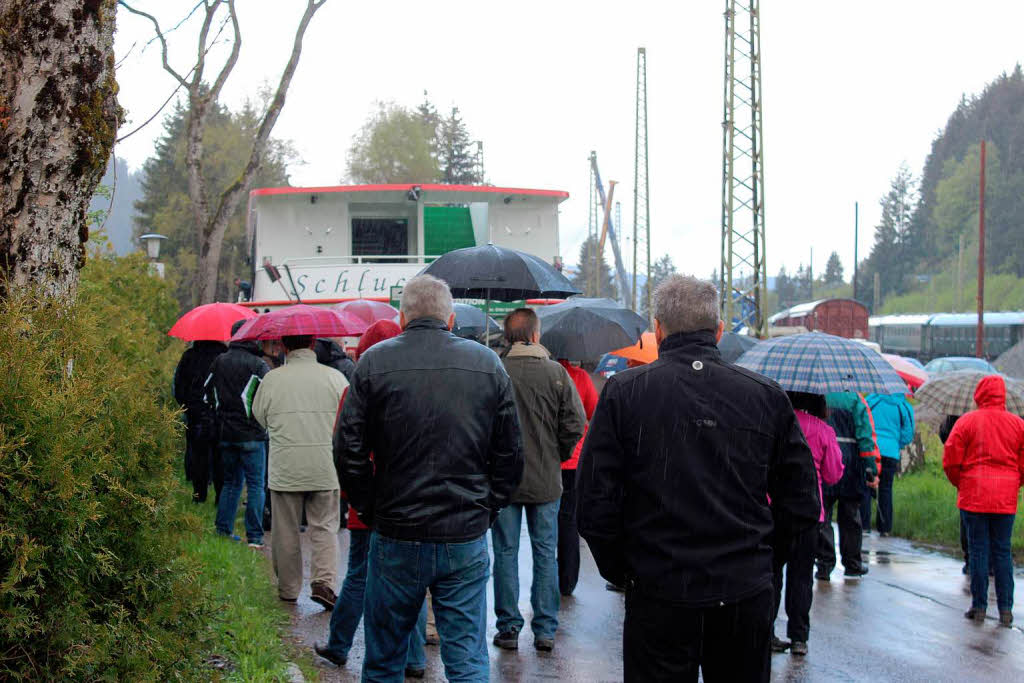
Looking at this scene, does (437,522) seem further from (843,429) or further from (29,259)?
(843,429)

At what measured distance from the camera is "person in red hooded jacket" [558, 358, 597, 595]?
7578mm

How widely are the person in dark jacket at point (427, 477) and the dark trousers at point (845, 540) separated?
527 cm

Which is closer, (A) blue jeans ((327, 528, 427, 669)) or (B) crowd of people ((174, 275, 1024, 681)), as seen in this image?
(B) crowd of people ((174, 275, 1024, 681))

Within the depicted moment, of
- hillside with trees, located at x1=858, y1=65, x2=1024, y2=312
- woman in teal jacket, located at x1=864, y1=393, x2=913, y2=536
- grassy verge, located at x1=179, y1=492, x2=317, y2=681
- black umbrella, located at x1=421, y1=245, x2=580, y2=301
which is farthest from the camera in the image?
hillside with trees, located at x1=858, y1=65, x2=1024, y2=312

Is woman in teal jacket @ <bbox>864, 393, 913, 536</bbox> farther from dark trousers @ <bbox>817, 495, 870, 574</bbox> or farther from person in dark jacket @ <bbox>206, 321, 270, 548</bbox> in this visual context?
person in dark jacket @ <bbox>206, 321, 270, 548</bbox>

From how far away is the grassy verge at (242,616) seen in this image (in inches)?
206

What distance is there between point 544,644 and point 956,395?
4844mm

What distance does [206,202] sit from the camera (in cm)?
1819

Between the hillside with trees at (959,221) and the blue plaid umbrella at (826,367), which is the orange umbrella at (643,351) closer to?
the blue plaid umbrella at (826,367)

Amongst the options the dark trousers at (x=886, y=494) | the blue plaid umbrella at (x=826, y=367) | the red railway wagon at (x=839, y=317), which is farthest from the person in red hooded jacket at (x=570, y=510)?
the red railway wagon at (x=839, y=317)

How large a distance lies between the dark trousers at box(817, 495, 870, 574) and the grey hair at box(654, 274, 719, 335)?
5.61 m

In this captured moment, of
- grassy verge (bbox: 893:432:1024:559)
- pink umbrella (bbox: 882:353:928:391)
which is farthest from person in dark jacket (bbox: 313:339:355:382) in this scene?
pink umbrella (bbox: 882:353:928:391)

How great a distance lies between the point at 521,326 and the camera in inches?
260

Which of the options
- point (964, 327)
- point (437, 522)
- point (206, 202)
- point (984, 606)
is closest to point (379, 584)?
point (437, 522)
